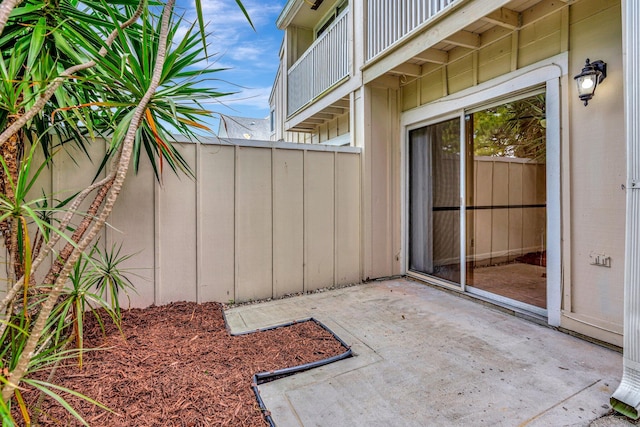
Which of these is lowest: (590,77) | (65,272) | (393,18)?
(65,272)

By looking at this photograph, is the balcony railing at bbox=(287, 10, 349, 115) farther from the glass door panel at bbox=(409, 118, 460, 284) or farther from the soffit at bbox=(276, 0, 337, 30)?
the glass door panel at bbox=(409, 118, 460, 284)

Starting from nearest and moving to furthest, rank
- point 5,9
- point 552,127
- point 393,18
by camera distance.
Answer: point 5,9, point 552,127, point 393,18

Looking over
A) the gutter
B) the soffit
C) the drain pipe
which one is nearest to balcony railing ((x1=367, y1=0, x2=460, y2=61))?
the drain pipe

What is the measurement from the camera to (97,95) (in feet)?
9.03

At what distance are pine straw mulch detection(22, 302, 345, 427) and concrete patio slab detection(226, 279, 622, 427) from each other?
0.21m

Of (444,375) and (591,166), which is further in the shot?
(591,166)

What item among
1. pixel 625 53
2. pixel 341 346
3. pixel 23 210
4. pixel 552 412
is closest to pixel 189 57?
pixel 23 210

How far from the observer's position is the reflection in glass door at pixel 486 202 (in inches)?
148

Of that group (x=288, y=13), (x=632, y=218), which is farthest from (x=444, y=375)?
(x=288, y=13)


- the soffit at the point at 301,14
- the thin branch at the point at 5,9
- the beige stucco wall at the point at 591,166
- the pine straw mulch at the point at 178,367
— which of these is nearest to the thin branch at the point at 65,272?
the pine straw mulch at the point at 178,367

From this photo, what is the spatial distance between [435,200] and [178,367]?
364 centimetres

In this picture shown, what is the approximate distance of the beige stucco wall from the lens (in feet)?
8.36

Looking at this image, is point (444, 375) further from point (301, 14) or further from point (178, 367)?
point (301, 14)

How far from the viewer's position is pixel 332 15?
276 inches
